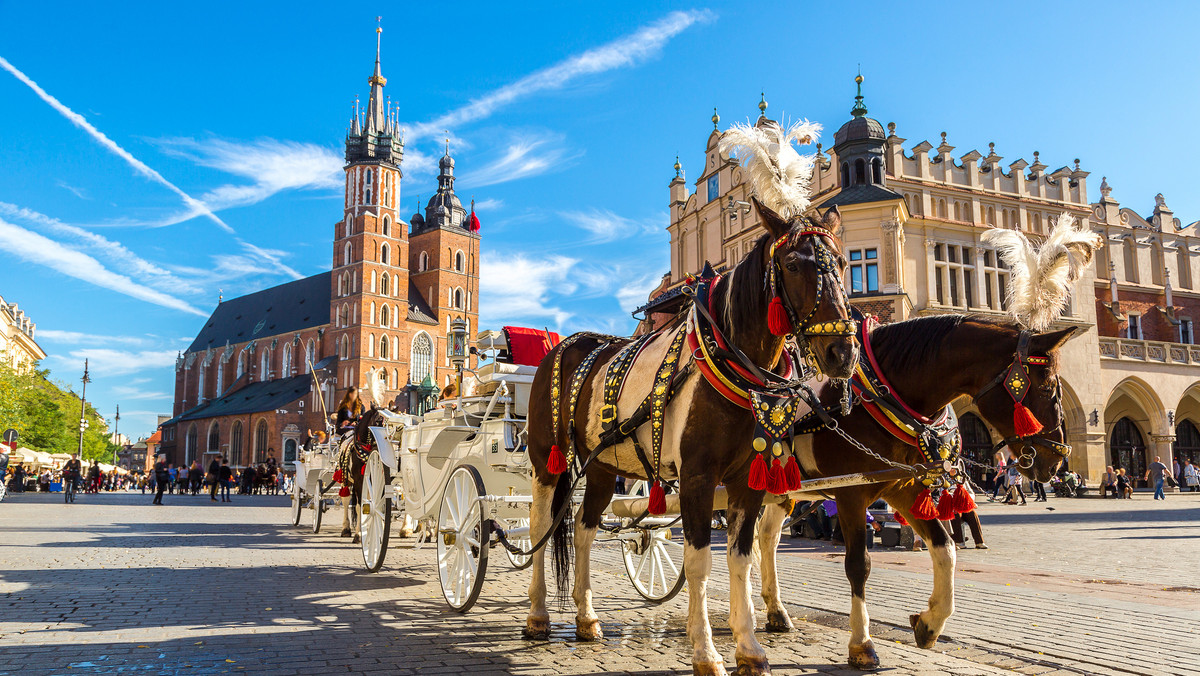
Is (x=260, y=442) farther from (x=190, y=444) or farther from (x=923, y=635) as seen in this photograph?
(x=923, y=635)

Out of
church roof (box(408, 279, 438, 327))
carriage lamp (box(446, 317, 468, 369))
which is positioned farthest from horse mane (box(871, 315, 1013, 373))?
church roof (box(408, 279, 438, 327))

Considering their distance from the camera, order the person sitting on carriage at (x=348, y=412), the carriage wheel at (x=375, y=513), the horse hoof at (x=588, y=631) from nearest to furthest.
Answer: the horse hoof at (x=588, y=631) < the carriage wheel at (x=375, y=513) < the person sitting on carriage at (x=348, y=412)

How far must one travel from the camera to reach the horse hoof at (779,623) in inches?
213

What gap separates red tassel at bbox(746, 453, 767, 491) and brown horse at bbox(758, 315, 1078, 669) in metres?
1.16

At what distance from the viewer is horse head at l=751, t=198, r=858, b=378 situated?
3.47 m

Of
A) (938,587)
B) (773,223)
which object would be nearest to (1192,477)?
(938,587)

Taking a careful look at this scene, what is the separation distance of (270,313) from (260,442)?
20503mm

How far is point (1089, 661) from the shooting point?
4.49 meters

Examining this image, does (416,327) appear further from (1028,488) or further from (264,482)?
(1028,488)

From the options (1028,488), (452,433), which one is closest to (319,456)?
(452,433)

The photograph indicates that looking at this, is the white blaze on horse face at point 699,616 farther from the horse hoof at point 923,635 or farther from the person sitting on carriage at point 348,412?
the person sitting on carriage at point 348,412

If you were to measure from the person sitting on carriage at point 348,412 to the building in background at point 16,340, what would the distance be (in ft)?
128

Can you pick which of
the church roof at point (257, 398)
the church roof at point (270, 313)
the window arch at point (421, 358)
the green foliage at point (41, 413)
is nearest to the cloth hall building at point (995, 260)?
the green foliage at point (41, 413)

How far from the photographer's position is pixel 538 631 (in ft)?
17.0
